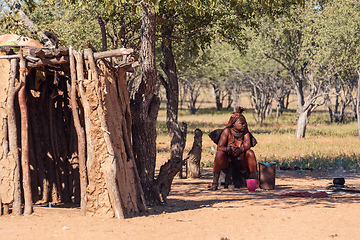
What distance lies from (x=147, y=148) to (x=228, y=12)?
6.26 m

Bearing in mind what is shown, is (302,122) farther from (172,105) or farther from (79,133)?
(79,133)

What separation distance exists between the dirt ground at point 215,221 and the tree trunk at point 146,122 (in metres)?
0.52

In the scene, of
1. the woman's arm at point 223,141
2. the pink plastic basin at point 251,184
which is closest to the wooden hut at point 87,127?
the woman's arm at point 223,141

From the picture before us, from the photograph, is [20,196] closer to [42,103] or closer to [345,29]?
[42,103]

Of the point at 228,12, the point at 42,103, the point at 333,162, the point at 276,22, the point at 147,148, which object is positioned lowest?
the point at 333,162

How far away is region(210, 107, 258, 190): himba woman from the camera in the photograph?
10422mm

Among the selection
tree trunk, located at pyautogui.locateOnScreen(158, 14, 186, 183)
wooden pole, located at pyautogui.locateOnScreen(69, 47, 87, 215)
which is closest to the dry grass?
tree trunk, located at pyautogui.locateOnScreen(158, 14, 186, 183)

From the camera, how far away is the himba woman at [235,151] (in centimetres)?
1042

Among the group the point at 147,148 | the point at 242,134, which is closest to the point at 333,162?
the point at 242,134

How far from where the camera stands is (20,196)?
22.8 ft

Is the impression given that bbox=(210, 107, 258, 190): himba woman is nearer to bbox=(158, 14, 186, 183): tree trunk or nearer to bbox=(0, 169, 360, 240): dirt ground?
bbox=(0, 169, 360, 240): dirt ground

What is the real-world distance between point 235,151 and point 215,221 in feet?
11.4

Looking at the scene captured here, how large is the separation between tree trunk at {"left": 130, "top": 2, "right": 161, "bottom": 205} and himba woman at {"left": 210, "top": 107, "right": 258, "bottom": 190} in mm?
2494

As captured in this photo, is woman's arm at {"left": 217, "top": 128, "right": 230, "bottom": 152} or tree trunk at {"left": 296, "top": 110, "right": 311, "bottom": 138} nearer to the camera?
woman's arm at {"left": 217, "top": 128, "right": 230, "bottom": 152}
